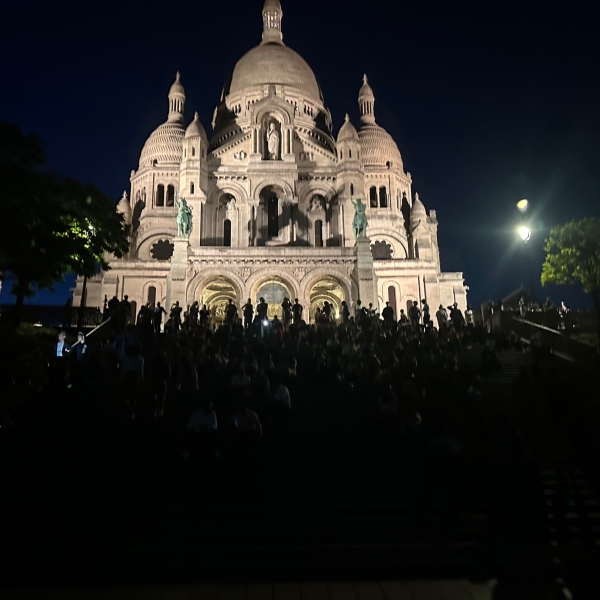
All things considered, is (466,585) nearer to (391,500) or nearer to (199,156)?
(391,500)

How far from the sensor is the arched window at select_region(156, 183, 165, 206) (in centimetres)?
4928

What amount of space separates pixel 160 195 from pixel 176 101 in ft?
40.5

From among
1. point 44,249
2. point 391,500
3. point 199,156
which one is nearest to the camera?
point 391,500

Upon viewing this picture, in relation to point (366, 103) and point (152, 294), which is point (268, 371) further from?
point (366, 103)

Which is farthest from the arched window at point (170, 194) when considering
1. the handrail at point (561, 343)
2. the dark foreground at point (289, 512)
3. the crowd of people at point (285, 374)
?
the dark foreground at point (289, 512)

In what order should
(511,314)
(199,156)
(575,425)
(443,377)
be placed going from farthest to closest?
(199,156) → (511,314) → (443,377) → (575,425)

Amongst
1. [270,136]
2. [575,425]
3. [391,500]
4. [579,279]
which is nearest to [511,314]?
[579,279]

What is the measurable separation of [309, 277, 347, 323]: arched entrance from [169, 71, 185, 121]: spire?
93.2 feet

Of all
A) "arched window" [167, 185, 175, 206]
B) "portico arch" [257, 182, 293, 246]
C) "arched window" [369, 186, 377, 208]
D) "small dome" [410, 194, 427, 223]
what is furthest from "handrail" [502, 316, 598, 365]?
"arched window" [167, 185, 175, 206]

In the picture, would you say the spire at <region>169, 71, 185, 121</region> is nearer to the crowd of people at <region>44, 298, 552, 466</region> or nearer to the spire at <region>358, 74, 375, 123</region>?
the spire at <region>358, 74, 375, 123</region>

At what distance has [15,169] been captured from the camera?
1834 cm

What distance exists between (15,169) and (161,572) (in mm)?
15767

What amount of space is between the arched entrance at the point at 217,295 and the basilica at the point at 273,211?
4.2 inches

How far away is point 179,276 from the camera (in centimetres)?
3147
